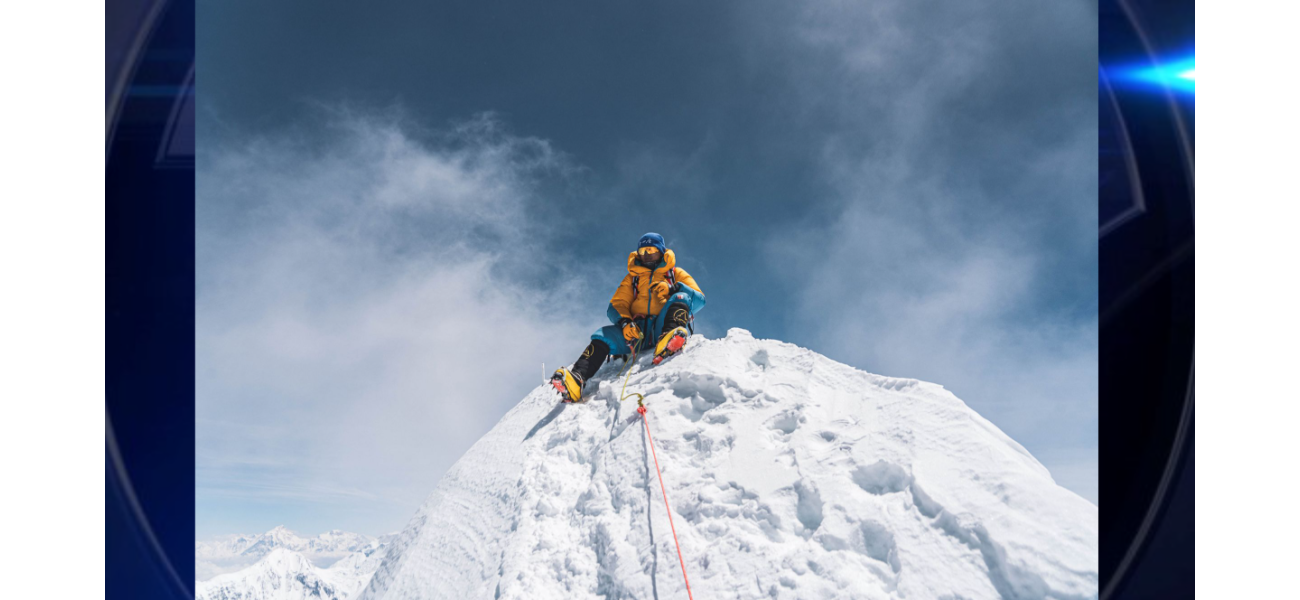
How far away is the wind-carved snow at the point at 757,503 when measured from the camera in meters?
3.16

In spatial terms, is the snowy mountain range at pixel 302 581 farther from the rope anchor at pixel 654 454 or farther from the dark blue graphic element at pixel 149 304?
the rope anchor at pixel 654 454

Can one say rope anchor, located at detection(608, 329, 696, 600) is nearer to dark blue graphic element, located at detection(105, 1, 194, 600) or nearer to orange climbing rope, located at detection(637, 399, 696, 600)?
orange climbing rope, located at detection(637, 399, 696, 600)

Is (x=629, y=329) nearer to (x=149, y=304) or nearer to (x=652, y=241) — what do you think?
(x=652, y=241)

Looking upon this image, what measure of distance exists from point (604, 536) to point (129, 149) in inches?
170

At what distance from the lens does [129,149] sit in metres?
3.77

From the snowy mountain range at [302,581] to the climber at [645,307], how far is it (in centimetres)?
307

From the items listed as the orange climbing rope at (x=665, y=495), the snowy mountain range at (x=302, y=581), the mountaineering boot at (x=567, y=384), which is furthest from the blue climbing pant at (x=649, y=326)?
the snowy mountain range at (x=302, y=581)

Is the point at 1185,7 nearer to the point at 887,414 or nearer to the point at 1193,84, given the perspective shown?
the point at 1193,84

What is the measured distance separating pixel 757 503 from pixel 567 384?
2911 millimetres

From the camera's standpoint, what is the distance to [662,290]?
6.79 metres

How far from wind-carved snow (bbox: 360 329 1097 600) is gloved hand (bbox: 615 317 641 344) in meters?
0.75

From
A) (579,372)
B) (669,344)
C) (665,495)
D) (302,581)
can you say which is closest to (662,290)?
(669,344)

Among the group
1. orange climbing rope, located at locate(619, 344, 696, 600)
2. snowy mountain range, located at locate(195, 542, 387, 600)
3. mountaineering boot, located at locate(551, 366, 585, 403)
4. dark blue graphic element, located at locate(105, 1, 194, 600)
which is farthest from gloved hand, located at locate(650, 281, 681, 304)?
dark blue graphic element, located at locate(105, 1, 194, 600)

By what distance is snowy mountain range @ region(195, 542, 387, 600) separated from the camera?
5.77 m
